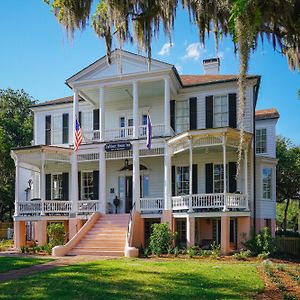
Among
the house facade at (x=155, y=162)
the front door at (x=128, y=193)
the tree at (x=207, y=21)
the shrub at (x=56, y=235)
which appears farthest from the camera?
the front door at (x=128, y=193)

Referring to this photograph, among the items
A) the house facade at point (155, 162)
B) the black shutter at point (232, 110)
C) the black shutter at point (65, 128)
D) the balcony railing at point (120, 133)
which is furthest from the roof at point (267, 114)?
the black shutter at point (65, 128)

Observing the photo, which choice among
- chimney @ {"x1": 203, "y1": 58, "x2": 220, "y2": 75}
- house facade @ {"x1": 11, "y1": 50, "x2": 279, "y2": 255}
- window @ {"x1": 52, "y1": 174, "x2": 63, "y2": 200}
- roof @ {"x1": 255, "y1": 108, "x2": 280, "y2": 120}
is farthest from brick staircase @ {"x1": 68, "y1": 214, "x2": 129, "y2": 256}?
chimney @ {"x1": 203, "y1": 58, "x2": 220, "y2": 75}

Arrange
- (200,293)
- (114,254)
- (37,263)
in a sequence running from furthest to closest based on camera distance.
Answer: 1. (114,254)
2. (37,263)
3. (200,293)

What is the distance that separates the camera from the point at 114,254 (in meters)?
18.5

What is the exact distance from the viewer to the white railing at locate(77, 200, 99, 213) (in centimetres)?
2266

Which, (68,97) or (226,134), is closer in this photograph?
(226,134)

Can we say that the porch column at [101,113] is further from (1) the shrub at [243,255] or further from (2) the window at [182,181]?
(1) the shrub at [243,255]

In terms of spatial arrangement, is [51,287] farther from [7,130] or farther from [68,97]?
[7,130]

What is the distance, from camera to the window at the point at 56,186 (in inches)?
1025

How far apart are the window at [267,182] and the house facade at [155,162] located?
55 mm

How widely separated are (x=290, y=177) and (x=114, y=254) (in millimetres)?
21884

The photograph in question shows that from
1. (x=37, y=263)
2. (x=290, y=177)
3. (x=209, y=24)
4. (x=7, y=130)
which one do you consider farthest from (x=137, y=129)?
(x=7, y=130)

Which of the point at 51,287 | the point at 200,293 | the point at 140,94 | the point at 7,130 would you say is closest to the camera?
the point at 200,293

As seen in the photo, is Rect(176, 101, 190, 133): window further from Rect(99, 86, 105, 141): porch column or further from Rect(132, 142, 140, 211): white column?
Rect(99, 86, 105, 141): porch column
